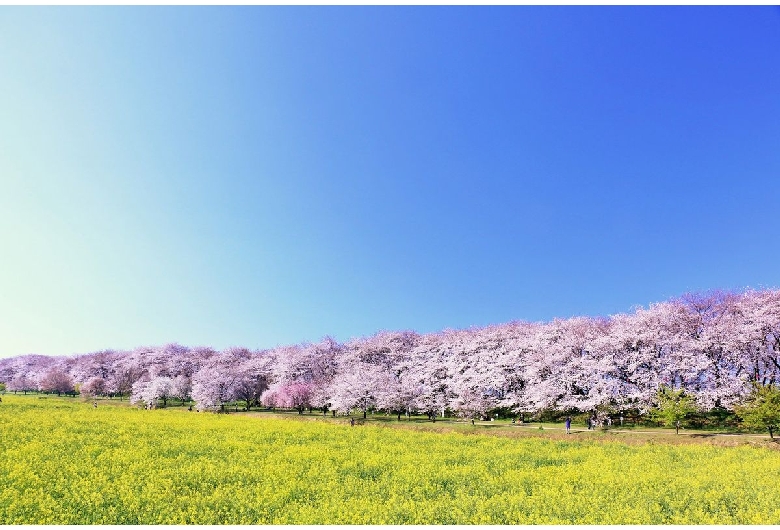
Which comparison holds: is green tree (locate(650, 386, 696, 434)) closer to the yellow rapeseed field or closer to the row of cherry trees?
the row of cherry trees

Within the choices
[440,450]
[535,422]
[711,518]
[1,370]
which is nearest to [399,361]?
[535,422]

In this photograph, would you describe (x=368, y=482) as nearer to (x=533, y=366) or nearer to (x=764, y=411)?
(x=764, y=411)

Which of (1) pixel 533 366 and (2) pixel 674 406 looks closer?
(2) pixel 674 406

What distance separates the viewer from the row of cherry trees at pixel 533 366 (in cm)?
4769

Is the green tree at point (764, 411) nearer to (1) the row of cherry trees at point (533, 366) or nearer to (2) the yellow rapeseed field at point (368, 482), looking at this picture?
(1) the row of cherry trees at point (533, 366)

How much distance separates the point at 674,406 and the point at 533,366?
18976 mm

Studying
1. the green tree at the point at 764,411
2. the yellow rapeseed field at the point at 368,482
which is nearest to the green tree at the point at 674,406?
the green tree at the point at 764,411

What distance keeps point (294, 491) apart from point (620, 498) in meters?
11.7

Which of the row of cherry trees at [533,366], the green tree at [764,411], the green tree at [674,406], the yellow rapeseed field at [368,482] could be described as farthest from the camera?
the row of cherry trees at [533,366]

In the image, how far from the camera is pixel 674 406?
136 ft

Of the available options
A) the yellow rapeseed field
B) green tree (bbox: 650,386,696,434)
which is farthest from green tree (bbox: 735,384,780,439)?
the yellow rapeseed field

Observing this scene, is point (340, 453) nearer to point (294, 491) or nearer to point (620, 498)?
point (294, 491)

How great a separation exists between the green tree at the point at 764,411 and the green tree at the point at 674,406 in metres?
4.33

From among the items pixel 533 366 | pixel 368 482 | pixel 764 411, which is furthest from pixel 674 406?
pixel 368 482
